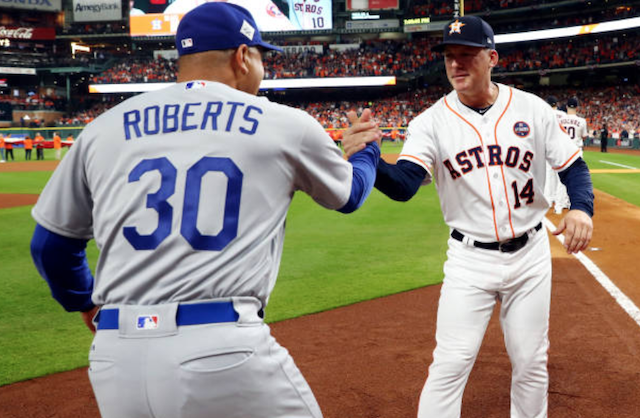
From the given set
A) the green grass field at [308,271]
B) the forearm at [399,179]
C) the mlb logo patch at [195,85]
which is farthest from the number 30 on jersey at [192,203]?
the green grass field at [308,271]

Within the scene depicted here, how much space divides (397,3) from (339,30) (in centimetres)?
587

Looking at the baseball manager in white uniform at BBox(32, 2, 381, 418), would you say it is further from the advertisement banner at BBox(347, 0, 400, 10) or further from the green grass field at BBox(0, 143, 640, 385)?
the advertisement banner at BBox(347, 0, 400, 10)

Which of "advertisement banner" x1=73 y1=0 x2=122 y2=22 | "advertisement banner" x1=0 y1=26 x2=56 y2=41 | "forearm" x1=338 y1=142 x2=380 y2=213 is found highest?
"advertisement banner" x1=73 y1=0 x2=122 y2=22

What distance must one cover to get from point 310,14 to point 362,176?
54932 mm

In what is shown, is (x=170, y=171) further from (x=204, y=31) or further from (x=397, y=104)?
(x=397, y=104)

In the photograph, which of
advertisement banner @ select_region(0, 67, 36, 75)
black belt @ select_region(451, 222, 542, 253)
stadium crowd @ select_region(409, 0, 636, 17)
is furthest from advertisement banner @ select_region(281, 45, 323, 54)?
black belt @ select_region(451, 222, 542, 253)

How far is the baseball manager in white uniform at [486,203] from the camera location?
2.98 metres

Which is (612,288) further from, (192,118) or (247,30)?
(192,118)

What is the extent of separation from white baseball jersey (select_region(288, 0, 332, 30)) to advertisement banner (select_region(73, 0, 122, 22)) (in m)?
19.5

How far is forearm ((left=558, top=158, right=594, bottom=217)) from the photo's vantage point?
2.98 m

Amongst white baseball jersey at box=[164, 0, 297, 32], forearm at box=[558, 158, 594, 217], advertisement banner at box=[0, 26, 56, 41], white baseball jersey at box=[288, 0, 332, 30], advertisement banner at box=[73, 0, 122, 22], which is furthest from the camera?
advertisement banner at box=[0, 26, 56, 41]

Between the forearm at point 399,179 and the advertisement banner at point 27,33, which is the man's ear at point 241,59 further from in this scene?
the advertisement banner at point 27,33

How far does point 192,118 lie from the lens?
1.81 m

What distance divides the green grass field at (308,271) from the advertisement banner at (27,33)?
57.4m
